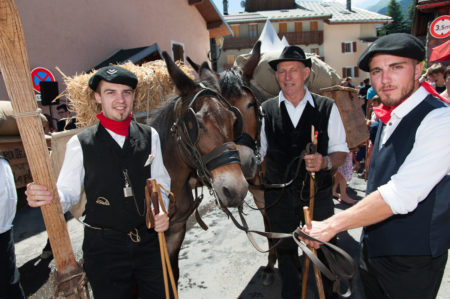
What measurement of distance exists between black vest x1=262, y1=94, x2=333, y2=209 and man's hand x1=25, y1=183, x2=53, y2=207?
1.99 m

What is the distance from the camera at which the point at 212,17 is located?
15719 mm

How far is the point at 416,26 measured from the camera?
1739 cm

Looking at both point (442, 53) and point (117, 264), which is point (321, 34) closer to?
point (442, 53)

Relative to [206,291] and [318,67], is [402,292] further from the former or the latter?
[318,67]

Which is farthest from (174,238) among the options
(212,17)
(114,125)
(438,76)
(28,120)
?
(212,17)

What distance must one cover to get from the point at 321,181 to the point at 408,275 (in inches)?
45.2

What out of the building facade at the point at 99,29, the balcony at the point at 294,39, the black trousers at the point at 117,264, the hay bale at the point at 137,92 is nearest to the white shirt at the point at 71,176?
the black trousers at the point at 117,264

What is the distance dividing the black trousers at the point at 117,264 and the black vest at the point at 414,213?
1.57 m

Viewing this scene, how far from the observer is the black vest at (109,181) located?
1874 millimetres

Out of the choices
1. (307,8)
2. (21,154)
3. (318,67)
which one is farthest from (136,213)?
(307,8)

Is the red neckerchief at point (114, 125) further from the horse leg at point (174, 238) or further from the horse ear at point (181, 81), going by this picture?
the horse leg at point (174, 238)

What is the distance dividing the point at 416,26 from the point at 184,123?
68.5 ft

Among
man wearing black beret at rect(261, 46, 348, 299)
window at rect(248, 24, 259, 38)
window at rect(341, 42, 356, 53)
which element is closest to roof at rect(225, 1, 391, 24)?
window at rect(248, 24, 259, 38)

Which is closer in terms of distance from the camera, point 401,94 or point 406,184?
point 406,184
